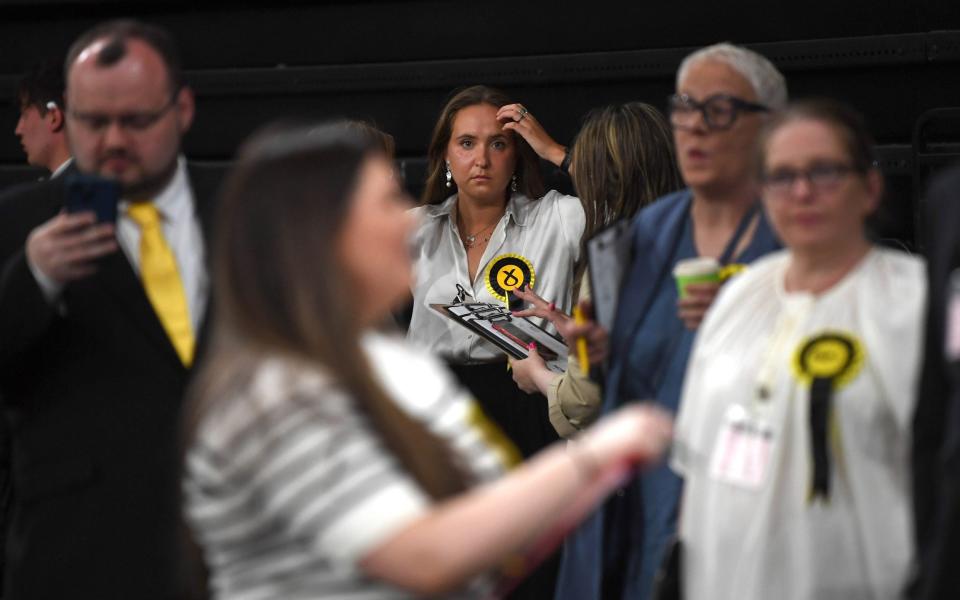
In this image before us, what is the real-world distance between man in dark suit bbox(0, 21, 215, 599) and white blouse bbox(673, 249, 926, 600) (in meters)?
0.87

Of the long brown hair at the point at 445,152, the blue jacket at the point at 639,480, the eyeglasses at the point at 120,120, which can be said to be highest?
the eyeglasses at the point at 120,120

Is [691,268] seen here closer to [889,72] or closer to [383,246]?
[383,246]

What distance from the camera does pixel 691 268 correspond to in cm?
246

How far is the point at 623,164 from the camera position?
3465mm

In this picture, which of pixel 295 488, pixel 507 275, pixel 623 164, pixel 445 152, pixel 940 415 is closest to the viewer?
pixel 295 488

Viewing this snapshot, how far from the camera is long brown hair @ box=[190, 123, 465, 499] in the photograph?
56.2 inches

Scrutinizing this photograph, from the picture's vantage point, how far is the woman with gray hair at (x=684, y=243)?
2.63 metres

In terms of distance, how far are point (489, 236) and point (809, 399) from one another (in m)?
2.13

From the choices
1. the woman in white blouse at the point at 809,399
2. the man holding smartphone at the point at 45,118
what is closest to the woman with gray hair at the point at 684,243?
the woman in white blouse at the point at 809,399

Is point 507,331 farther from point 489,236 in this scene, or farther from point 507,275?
point 489,236

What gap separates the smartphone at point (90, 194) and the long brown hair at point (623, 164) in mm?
1560

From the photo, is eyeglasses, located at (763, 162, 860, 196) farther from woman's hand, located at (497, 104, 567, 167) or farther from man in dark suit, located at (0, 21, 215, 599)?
woman's hand, located at (497, 104, 567, 167)

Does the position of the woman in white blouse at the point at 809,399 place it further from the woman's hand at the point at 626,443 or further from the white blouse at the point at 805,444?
the woman's hand at the point at 626,443

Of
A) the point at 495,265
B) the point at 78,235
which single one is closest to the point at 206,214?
the point at 78,235
